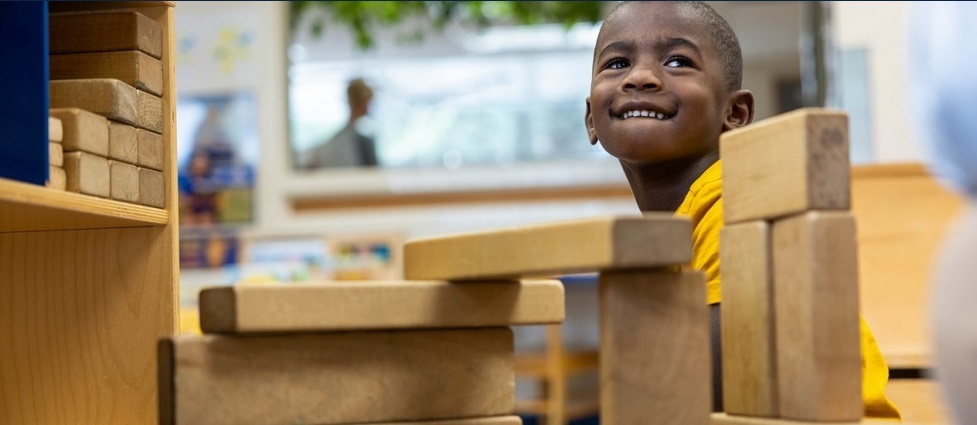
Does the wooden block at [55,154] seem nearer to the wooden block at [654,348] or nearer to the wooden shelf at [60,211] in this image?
the wooden shelf at [60,211]

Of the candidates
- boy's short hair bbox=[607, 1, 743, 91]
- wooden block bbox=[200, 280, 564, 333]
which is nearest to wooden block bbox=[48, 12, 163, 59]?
wooden block bbox=[200, 280, 564, 333]

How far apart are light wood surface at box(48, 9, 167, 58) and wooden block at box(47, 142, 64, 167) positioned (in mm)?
241

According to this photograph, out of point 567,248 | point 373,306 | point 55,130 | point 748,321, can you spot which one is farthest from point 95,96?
point 748,321

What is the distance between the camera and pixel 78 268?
5.34 feet

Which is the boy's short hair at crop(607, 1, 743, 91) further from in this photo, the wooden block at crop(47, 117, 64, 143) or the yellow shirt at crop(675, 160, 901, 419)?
the wooden block at crop(47, 117, 64, 143)

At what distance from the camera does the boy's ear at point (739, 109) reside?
1702 millimetres

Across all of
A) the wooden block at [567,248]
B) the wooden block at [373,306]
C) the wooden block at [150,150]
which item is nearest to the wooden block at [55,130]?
the wooden block at [150,150]

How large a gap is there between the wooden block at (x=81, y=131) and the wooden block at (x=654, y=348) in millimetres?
673

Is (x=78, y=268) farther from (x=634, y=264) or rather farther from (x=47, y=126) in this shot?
(x=634, y=264)

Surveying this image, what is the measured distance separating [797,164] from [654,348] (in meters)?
0.20

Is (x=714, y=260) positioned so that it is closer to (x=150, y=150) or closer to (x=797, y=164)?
(x=797, y=164)

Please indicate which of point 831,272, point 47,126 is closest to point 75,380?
point 47,126

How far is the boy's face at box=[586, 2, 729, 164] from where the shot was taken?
1608mm

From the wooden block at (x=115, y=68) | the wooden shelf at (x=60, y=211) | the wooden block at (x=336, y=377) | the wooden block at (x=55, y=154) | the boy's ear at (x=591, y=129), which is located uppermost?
the wooden block at (x=115, y=68)
